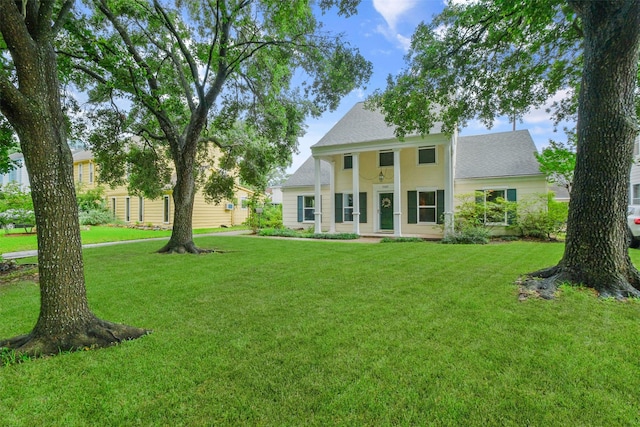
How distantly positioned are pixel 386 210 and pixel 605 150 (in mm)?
10801

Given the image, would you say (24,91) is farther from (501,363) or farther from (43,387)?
(501,363)

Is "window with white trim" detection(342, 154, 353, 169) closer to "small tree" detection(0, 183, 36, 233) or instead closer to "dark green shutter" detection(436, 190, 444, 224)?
"dark green shutter" detection(436, 190, 444, 224)

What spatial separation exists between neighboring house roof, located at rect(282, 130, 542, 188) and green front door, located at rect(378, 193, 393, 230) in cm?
324

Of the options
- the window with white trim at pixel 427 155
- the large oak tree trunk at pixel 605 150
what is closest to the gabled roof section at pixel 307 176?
the window with white trim at pixel 427 155

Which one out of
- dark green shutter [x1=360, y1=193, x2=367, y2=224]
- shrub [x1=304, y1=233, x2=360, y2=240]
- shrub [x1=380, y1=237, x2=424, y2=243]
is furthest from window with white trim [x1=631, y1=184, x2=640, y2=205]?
shrub [x1=304, y1=233, x2=360, y2=240]

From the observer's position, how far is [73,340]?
2904 mm

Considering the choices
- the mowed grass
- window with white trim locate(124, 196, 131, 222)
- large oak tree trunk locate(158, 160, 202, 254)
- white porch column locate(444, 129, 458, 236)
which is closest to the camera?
the mowed grass

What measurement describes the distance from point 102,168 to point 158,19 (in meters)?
5.54

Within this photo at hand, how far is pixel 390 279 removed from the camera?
18.2 ft

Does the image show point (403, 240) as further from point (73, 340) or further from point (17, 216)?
point (17, 216)

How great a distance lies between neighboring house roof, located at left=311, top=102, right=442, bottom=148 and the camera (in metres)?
13.8

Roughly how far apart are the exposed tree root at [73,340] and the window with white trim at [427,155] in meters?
13.4

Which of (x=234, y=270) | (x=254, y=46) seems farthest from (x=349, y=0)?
(x=234, y=270)

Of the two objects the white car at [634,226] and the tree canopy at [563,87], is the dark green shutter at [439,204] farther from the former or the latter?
the white car at [634,226]
